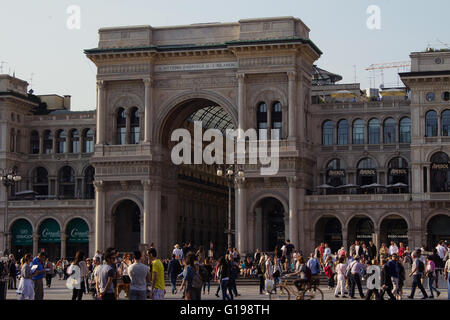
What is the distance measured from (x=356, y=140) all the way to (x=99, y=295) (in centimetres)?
5916

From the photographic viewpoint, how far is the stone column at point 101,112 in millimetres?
84312

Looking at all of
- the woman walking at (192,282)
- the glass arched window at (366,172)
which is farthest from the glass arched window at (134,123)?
the woman walking at (192,282)

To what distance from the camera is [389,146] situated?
8500cm

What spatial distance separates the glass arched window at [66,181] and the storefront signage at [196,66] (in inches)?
742

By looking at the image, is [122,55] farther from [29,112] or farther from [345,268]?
[345,268]

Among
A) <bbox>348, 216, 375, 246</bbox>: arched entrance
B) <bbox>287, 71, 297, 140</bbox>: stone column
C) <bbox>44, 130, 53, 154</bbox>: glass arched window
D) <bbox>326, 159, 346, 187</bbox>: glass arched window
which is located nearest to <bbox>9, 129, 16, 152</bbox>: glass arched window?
<bbox>44, 130, 53, 154</bbox>: glass arched window

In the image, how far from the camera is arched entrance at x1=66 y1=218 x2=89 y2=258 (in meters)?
90.4

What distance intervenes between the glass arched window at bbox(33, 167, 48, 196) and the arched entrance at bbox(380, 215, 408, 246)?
36095mm

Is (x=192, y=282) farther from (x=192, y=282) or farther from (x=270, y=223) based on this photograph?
(x=270, y=223)

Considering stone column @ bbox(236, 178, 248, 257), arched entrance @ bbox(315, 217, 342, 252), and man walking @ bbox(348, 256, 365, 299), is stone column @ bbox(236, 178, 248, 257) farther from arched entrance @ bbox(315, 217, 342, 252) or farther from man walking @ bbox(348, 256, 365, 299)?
man walking @ bbox(348, 256, 365, 299)

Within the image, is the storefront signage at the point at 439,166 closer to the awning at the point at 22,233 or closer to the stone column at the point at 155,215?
the stone column at the point at 155,215

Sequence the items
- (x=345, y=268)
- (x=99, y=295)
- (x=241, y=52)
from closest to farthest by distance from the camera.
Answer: (x=99, y=295)
(x=345, y=268)
(x=241, y=52)

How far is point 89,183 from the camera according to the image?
9544 centimetres
